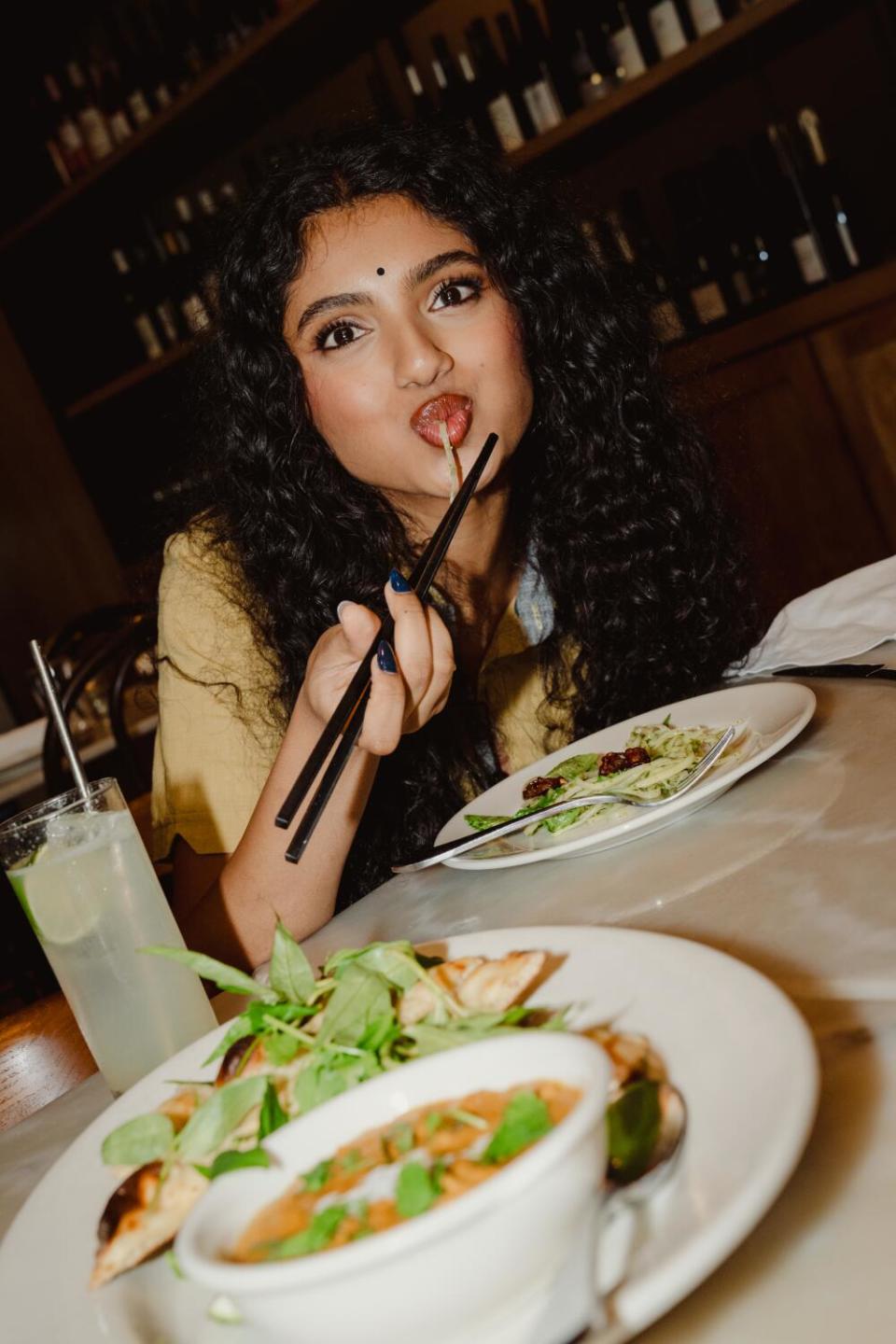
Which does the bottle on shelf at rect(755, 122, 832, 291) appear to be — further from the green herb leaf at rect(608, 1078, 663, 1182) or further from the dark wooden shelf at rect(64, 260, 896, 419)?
the green herb leaf at rect(608, 1078, 663, 1182)

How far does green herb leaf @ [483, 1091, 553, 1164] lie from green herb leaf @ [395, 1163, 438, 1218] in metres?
0.02

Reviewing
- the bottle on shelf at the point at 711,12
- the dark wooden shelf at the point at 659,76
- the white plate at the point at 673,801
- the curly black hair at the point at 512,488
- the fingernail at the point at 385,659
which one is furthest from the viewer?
the bottle on shelf at the point at 711,12

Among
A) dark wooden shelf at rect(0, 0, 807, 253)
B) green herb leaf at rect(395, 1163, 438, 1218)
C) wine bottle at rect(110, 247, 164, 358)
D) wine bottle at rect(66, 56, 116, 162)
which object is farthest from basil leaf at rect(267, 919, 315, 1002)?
wine bottle at rect(110, 247, 164, 358)

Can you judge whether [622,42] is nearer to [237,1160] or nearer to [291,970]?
[291,970]

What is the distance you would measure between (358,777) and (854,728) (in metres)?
0.47

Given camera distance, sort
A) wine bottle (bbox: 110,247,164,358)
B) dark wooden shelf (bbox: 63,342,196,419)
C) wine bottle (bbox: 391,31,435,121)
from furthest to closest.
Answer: wine bottle (bbox: 110,247,164,358) < dark wooden shelf (bbox: 63,342,196,419) < wine bottle (bbox: 391,31,435,121)

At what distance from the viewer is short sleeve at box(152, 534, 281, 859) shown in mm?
1532

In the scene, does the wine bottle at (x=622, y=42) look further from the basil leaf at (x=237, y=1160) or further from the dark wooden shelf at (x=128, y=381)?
the basil leaf at (x=237, y=1160)

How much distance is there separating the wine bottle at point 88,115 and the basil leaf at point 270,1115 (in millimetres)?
4011

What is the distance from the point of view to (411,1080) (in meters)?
0.47

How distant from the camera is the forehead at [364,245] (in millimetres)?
1494

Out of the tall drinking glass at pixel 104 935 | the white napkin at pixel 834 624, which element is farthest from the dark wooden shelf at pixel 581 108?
the tall drinking glass at pixel 104 935

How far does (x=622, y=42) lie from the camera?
10.0ft

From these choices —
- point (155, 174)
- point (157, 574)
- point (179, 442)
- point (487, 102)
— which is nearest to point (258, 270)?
point (179, 442)
